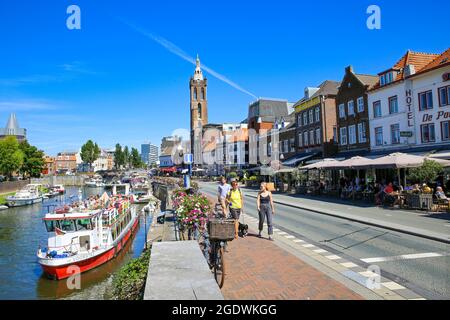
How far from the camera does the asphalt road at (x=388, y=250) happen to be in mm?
7395

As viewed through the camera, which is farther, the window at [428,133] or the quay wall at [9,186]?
the quay wall at [9,186]

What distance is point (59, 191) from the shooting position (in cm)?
7344

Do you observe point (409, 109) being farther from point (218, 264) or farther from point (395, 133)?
point (218, 264)

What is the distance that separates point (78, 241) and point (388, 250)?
13.7m

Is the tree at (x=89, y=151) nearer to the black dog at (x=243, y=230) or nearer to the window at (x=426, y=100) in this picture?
the window at (x=426, y=100)

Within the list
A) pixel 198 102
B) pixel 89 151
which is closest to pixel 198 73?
pixel 198 102

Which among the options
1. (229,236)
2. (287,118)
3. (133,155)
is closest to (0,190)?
(287,118)

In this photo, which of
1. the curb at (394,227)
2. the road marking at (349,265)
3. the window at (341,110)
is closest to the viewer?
the road marking at (349,265)

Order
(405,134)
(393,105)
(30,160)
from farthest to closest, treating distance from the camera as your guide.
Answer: (30,160)
(393,105)
(405,134)

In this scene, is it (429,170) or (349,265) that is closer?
(349,265)

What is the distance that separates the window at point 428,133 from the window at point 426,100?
1.43 m

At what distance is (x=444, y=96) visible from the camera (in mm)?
25391

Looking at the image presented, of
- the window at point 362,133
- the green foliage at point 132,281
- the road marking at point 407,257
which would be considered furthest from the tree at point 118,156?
the green foliage at point 132,281
